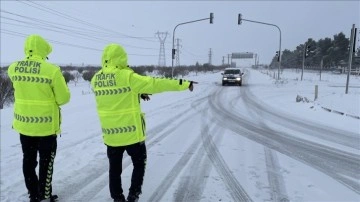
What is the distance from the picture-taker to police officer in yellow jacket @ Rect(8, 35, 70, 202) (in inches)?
179

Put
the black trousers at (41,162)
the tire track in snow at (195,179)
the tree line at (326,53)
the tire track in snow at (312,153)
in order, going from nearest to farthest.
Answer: the black trousers at (41,162) → the tire track in snow at (195,179) → the tire track in snow at (312,153) → the tree line at (326,53)

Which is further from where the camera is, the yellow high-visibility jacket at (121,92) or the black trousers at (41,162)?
the black trousers at (41,162)

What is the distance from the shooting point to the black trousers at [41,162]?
4715 mm

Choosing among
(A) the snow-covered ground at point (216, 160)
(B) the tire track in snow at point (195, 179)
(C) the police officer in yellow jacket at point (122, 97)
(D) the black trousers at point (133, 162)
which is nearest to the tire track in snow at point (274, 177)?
(A) the snow-covered ground at point (216, 160)

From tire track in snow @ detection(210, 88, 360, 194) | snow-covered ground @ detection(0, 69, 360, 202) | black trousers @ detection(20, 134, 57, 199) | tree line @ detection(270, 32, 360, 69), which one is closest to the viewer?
black trousers @ detection(20, 134, 57, 199)

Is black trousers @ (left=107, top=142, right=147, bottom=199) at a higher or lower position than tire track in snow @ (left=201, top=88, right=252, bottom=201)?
higher

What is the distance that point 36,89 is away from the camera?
455 centimetres

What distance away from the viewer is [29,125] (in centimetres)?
460

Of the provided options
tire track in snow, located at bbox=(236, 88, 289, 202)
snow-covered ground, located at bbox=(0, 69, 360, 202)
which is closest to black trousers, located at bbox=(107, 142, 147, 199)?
snow-covered ground, located at bbox=(0, 69, 360, 202)

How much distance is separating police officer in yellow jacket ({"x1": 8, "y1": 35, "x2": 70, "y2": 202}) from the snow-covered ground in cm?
93

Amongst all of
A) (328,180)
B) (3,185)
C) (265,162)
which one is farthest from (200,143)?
(3,185)

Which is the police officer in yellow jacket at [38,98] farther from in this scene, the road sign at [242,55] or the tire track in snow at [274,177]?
the road sign at [242,55]

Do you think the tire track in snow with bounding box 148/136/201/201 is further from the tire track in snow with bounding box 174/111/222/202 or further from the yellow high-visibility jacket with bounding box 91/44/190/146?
the yellow high-visibility jacket with bounding box 91/44/190/146

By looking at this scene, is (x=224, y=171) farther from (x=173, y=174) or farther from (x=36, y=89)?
(x=36, y=89)
